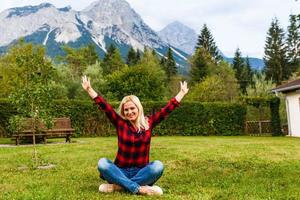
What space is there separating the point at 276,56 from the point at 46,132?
58.8 meters

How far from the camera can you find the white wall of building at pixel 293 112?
102 feet

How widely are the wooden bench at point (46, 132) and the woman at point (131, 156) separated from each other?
13.1 meters

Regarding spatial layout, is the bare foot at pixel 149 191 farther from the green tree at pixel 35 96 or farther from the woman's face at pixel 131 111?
the green tree at pixel 35 96

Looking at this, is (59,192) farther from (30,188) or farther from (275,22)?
(275,22)

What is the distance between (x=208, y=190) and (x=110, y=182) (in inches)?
64.4

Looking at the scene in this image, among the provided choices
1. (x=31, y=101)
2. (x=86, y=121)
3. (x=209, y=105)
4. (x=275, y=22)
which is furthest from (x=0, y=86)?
(x=275, y=22)

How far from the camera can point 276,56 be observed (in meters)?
73.6

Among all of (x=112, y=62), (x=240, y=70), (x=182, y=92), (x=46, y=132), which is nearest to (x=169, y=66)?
(x=112, y=62)

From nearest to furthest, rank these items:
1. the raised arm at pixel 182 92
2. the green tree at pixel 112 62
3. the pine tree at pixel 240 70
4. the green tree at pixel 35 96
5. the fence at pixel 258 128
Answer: the raised arm at pixel 182 92, the green tree at pixel 35 96, the fence at pixel 258 128, the pine tree at pixel 240 70, the green tree at pixel 112 62

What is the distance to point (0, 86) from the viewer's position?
1831 inches

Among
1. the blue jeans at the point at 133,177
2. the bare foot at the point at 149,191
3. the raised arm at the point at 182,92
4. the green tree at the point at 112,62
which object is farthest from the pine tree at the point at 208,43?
the bare foot at the point at 149,191

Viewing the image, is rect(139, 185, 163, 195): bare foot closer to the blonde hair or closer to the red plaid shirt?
the red plaid shirt

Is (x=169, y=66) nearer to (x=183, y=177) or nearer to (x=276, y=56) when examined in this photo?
(x=276, y=56)

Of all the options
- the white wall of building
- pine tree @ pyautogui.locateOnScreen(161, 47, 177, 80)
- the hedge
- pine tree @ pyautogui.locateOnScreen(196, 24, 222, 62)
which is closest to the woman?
the hedge
